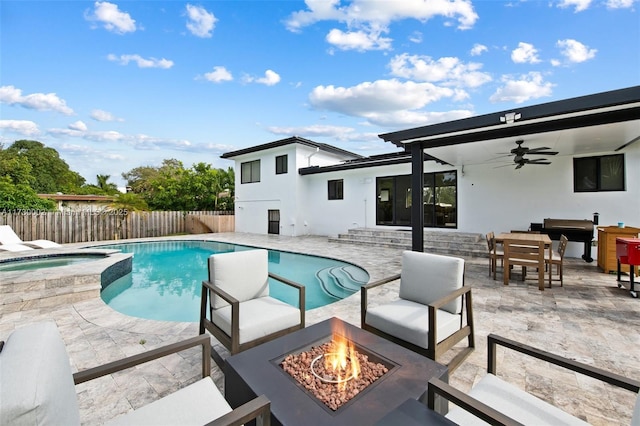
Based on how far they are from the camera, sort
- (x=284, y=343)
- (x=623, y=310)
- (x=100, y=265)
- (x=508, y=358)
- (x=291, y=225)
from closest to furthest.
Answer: (x=284, y=343) → (x=508, y=358) → (x=623, y=310) → (x=100, y=265) → (x=291, y=225)

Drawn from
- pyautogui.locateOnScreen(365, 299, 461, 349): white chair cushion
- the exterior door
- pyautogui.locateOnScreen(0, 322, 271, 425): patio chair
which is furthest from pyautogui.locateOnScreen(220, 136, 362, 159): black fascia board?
pyautogui.locateOnScreen(0, 322, 271, 425): patio chair

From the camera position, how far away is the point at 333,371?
76.5 inches

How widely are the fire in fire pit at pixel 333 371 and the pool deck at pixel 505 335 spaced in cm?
94

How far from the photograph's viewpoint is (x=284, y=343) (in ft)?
7.41

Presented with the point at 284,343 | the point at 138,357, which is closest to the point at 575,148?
the point at 284,343

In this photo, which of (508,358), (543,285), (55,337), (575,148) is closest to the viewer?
(55,337)

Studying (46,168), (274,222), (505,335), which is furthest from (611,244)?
(46,168)

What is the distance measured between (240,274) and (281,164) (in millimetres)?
11859

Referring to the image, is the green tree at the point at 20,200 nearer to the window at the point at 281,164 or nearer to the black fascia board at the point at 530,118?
the window at the point at 281,164

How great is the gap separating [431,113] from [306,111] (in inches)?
315

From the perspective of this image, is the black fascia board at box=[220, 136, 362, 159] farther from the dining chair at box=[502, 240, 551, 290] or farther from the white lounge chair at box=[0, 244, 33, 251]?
the dining chair at box=[502, 240, 551, 290]

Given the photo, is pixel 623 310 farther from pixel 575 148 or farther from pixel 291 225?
pixel 291 225

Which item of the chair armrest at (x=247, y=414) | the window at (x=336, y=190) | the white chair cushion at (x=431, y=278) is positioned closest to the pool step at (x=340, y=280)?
the white chair cushion at (x=431, y=278)

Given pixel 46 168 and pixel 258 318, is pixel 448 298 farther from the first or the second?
pixel 46 168
